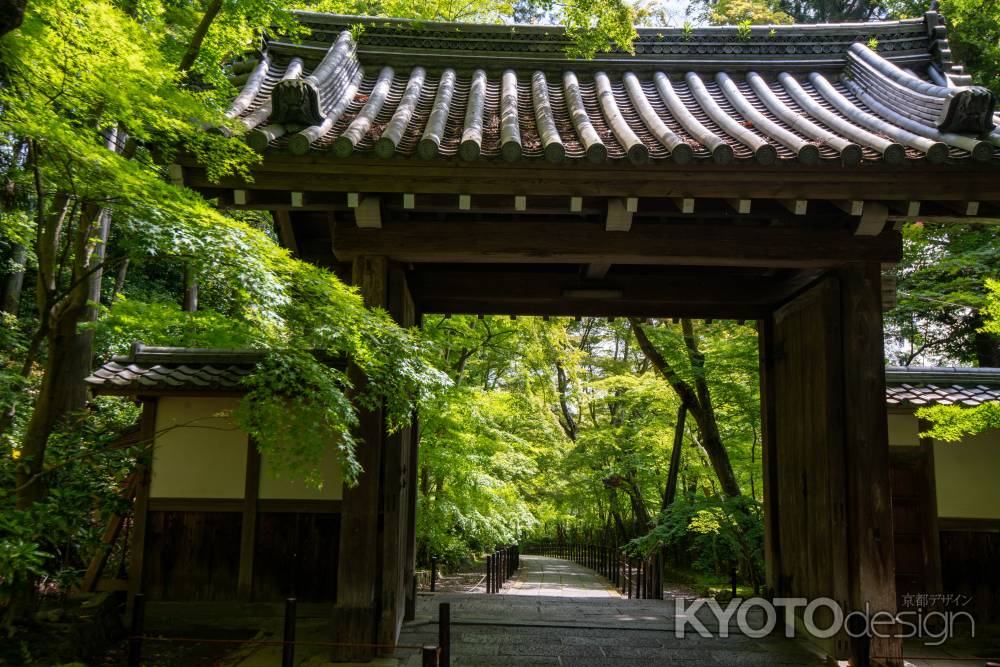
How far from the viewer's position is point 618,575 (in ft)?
51.3

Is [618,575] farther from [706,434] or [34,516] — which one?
[34,516]

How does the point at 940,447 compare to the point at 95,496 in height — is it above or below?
above

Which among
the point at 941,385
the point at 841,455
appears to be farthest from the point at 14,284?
the point at 941,385

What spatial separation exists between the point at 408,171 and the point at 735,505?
8.02 metres

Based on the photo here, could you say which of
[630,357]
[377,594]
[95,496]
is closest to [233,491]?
[95,496]

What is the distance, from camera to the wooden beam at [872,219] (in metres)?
5.35

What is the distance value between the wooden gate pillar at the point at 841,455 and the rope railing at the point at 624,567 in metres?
4.49

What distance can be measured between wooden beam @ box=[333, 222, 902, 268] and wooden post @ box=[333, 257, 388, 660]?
0.63 meters

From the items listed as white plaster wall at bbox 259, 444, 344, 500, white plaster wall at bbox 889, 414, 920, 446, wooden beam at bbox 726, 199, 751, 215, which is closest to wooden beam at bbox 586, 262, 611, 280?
wooden beam at bbox 726, 199, 751, 215

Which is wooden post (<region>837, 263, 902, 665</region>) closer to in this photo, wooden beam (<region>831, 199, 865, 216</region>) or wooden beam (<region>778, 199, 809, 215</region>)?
wooden beam (<region>831, 199, 865, 216</region>)

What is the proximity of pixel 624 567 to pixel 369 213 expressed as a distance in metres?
11.0

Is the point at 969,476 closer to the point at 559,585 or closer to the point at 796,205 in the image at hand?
the point at 796,205

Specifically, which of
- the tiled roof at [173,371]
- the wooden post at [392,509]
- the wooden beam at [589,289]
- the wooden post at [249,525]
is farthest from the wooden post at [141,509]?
the wooden beam at [589,289]

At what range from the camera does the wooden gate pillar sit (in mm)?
5488
